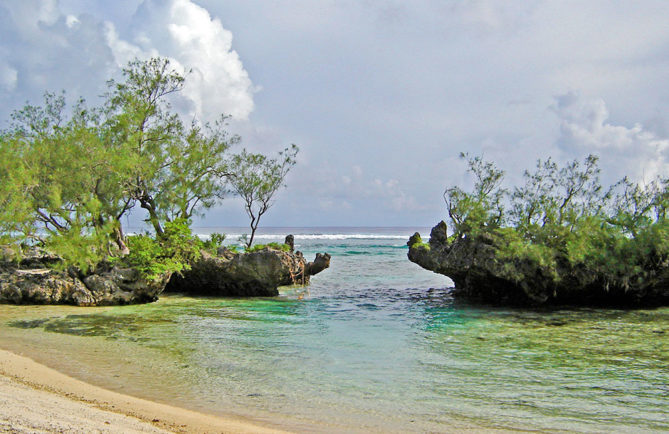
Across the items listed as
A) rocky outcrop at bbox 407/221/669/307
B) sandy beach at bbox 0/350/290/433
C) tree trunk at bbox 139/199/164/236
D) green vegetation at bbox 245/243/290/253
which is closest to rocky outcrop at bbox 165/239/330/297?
green vegetation at bbox 245/243/290/253

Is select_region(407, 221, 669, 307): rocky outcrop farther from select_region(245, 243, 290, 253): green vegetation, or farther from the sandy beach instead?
the sandy beach

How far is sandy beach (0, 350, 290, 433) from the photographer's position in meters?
5.23

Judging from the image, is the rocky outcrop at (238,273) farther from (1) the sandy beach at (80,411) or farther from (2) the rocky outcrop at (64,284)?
(1) the sandy beach at (80,411)

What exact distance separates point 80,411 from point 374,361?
21.2ft

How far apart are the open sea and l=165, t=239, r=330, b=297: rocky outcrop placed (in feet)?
8.71

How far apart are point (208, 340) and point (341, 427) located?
273 inches

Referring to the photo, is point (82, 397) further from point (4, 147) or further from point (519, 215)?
point (519, 215)

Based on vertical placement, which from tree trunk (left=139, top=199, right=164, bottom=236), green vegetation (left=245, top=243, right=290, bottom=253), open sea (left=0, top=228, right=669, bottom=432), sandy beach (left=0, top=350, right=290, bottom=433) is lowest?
open sea (left=0, top=228, right=669, bottom=432)

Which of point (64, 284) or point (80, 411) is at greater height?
point (64, 284)

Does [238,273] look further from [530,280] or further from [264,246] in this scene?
[530,280]

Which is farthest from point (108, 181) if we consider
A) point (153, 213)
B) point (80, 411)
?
point (80, 411)

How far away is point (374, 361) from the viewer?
1083 cm

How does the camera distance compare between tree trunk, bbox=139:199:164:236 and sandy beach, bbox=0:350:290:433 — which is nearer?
sandy beach, bbox=0:350:290:433

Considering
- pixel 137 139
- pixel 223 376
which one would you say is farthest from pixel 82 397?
pixel 137 139
